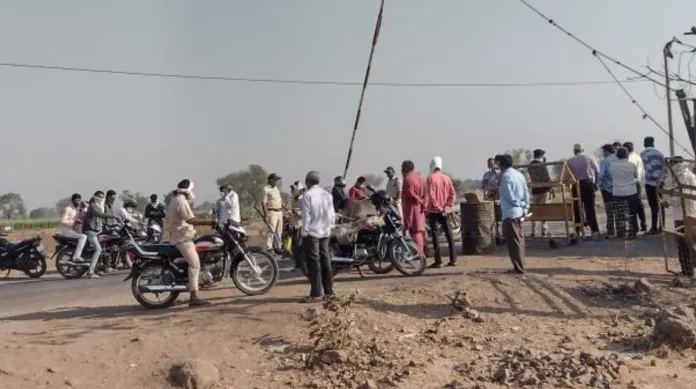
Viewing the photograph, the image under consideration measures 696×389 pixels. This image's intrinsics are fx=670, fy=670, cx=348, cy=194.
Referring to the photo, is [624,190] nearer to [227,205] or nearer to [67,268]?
[227,205]

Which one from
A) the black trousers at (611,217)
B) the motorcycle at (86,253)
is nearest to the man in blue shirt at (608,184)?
the black trousers at (611,217)

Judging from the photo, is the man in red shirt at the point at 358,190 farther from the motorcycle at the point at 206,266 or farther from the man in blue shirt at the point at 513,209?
the motorcycle at the point at 206,266

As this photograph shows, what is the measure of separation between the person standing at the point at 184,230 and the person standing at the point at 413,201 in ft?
11.5

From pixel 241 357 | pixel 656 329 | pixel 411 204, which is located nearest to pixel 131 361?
pixel 241 357

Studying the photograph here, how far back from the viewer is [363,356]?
5879 millimetres

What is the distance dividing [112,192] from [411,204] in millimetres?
6958

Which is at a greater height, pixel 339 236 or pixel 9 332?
pixel 339 236

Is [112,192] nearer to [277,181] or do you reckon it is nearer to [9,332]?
[277,181]

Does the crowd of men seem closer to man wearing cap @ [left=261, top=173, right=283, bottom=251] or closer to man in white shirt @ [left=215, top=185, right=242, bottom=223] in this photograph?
man wearing cap @ [left=261, top=173, right=283, bottom=251]

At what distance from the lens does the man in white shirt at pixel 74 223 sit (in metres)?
13.0

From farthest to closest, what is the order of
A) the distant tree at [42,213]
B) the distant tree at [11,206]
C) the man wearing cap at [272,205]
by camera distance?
the distant tree at [42,213], the distant tree at [11,206], the man wearing cap at [272,205]

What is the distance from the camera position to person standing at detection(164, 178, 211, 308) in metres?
8.16

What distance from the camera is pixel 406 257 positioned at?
31.8ft

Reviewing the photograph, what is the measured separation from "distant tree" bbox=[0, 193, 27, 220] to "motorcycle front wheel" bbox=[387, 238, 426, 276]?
→ 7760cm
